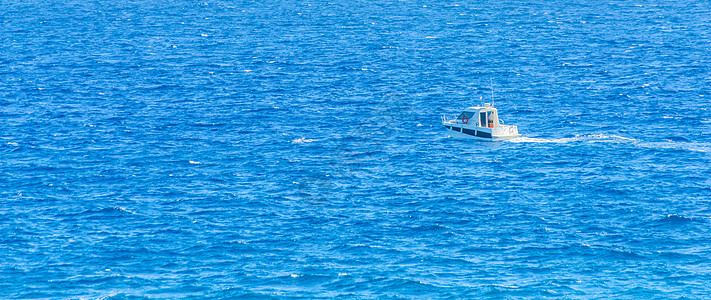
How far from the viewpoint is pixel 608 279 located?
64000mm

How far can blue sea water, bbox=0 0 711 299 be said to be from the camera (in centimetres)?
6588

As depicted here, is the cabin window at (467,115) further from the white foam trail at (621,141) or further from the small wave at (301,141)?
the small wave at (301,141)

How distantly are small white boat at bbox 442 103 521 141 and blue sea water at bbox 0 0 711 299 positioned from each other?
6.99ft

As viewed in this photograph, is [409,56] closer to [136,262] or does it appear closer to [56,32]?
[56,32]

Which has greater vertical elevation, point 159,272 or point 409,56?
point 409,56

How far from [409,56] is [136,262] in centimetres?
10508

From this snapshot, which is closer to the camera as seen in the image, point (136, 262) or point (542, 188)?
point (136, 262)

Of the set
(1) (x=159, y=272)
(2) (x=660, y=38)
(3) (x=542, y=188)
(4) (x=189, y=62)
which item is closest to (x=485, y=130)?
(3) (x=542, y=188)

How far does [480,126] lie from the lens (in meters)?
112

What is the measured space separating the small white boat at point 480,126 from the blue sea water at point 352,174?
213 centimetres

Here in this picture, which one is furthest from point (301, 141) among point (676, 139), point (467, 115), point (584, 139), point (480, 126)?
point (676, 139)

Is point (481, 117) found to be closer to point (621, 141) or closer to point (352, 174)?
point (621, 141)

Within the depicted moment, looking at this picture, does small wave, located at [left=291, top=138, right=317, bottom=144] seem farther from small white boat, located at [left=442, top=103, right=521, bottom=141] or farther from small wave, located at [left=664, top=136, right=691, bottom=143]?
small wave, located at [left=664, top=136, right=691, bottom=143]

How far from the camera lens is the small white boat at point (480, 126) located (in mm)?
110312
